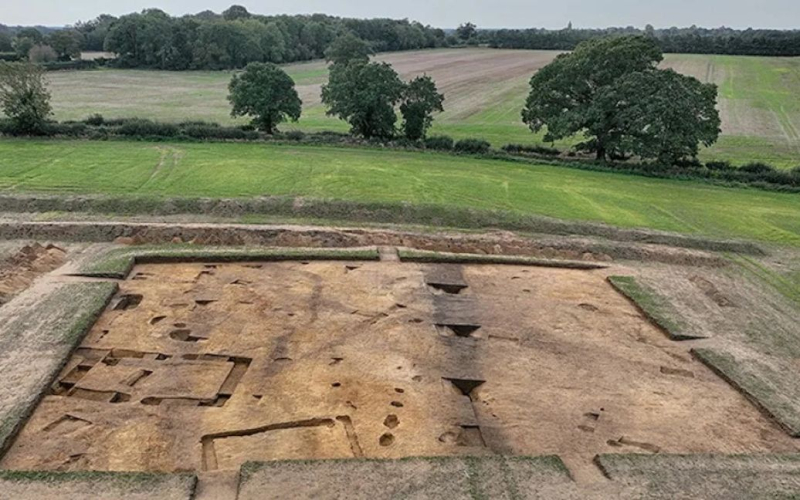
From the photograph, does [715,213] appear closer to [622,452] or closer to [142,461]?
[622,452]

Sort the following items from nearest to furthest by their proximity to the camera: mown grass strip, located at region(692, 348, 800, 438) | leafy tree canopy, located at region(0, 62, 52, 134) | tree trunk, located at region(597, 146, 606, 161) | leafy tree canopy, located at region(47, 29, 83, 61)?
mown grass strip, located at region(692, 348, 800, 438)
leafy tree canopy, located at region(0, 62, 52, 134)
tree trunk, located at region(597, 146, 606, 161)
leafy tree canopy, located at region(47, 29, 83, 61)

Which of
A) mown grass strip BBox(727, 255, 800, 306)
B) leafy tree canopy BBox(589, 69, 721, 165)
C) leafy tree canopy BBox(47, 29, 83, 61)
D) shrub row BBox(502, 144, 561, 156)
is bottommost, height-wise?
mown grass strip BBox(727, 255, 800, 306)

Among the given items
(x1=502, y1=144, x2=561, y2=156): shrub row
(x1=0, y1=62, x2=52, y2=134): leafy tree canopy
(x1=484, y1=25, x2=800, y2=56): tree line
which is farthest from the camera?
(x1=484, y1=25, x2=800, y2=56): tree line

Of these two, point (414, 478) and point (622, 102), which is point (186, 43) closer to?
point (622, 102)

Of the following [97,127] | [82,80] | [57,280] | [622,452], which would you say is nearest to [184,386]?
[57,280]

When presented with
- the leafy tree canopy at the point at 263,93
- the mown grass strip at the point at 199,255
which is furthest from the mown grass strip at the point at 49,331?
the leafy tree canopy at the point at 263,93

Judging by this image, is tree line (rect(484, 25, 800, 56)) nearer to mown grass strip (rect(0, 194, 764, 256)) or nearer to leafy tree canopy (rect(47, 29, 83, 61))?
mown grass strip (rect(0, 194, 764, 256))

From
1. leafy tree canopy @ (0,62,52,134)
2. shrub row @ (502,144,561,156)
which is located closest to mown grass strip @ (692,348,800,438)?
shrub row @ (502,144,561,156)
